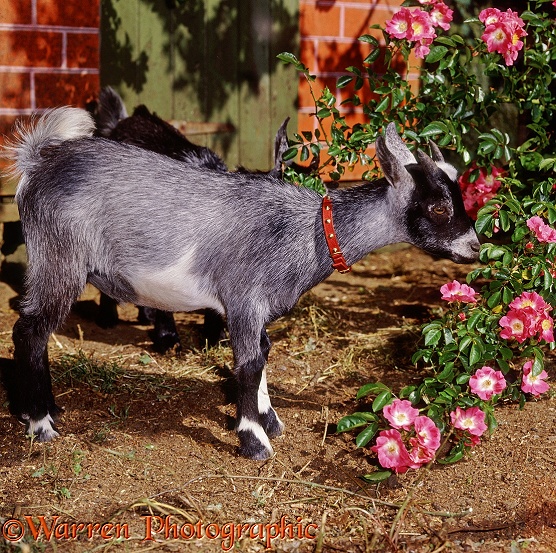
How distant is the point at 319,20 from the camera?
643 centimetres

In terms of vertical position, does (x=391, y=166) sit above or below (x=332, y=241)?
above

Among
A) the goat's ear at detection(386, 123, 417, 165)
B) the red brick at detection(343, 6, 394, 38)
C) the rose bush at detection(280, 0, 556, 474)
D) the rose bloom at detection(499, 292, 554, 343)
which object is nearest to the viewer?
the rose bush at detection(280, 0, 556, 474)

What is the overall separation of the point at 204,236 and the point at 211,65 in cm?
271

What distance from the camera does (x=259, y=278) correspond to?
3.76m

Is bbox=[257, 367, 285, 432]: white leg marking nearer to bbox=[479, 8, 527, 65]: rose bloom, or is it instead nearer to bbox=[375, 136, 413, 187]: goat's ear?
bbox=[375, 136, 413, 187]: goat's ear

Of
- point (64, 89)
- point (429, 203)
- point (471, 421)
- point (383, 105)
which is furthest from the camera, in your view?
point (64, 89)

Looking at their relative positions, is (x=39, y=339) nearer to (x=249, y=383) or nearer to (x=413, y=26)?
(x=249, y=383)

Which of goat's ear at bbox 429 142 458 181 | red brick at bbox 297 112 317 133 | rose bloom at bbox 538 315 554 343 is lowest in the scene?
rose bloom at bbox 538 315 554 343

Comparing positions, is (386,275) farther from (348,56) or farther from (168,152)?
(168,152)

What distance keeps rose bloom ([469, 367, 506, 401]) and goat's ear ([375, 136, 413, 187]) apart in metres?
0.86

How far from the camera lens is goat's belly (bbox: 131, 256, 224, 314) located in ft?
12.5
